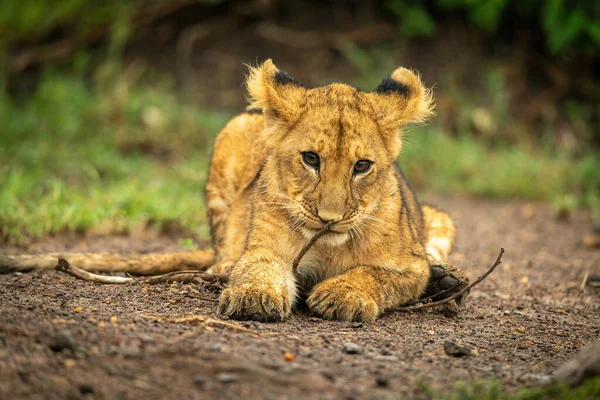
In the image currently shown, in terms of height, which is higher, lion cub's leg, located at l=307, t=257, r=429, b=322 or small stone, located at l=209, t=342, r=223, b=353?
lion cub's leg, located at l=307, t=257, r=429, b=322

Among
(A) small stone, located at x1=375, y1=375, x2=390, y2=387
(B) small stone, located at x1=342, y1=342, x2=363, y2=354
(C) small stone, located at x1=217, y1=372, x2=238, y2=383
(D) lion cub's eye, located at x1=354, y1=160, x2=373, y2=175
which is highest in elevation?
(D) lion cub's eye, located at x1=354, y1=160, x2=373, y2=175

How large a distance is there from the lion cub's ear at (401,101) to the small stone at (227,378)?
2140mm

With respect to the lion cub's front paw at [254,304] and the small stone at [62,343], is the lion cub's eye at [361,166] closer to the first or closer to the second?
the lion cub's front paw at [254,304]

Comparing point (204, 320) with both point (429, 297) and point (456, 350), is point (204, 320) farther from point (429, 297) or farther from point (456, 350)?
point (429, 297)

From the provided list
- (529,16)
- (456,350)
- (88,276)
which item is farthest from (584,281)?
(529,16)

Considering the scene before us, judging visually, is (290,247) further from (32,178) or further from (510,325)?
(32,178)

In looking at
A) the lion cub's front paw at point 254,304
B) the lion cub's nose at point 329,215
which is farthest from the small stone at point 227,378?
the lion cub's nose at point 329,215

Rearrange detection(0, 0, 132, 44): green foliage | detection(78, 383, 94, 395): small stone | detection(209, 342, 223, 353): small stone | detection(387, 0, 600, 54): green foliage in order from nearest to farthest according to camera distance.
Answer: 1. detection(78, 383, 94, 395): small stone
2. detection(209, 342, 223, 353): small stone
3. detection(0, 0, 132, 44): green foliage
4. detection(387, 0, 600, 54): green foliage

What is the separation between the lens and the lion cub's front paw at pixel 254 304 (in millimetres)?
4133

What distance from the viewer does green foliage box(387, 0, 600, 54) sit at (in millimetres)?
11203

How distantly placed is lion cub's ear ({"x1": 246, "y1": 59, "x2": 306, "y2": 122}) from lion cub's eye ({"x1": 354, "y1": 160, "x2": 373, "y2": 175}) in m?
0.50

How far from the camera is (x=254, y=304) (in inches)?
163

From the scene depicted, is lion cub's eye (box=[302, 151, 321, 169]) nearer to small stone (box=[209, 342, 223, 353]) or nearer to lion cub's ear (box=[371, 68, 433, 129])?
lion cub's ear (box=[371, 68, 433, 129])

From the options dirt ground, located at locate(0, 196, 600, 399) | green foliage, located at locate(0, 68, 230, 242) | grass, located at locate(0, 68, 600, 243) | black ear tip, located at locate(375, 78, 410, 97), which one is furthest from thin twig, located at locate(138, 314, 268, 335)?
grass, located at locate(0, 68, 600, 243)
